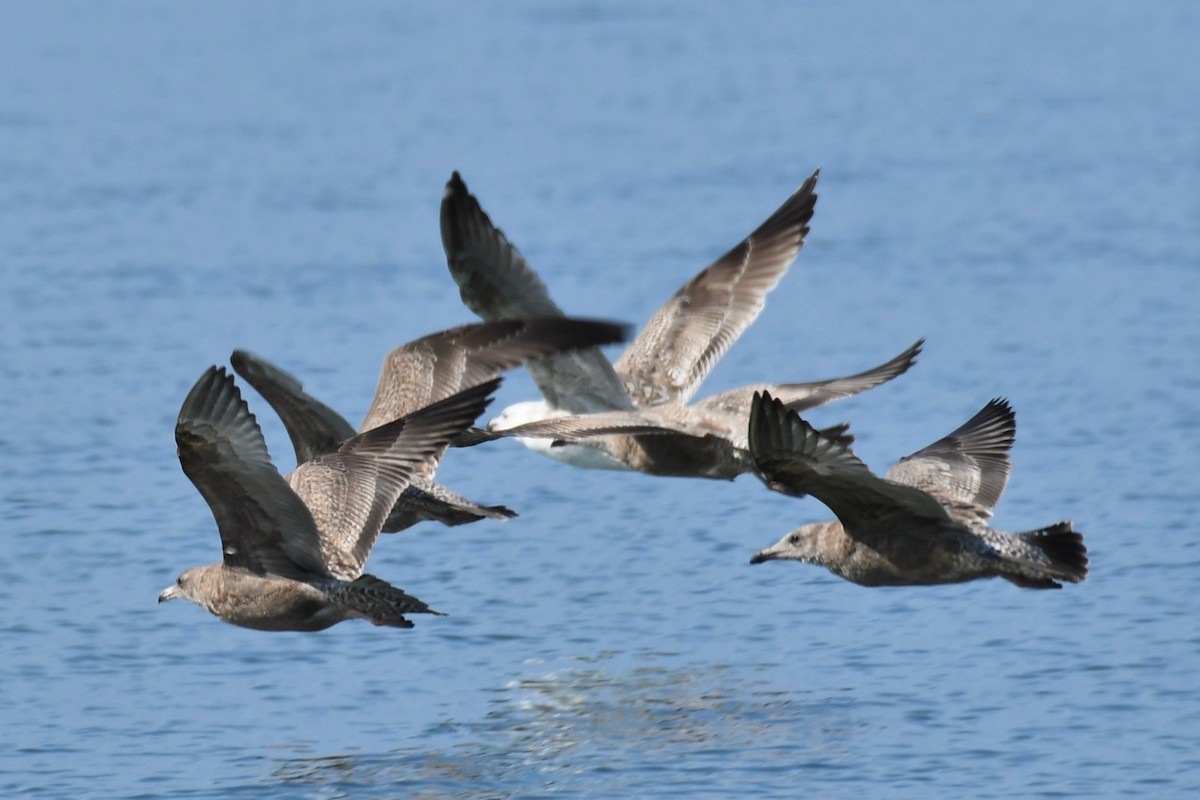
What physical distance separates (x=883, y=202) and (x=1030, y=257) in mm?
2074

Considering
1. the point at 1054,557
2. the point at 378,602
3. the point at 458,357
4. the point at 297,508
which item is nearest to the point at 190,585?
the point at 297,508

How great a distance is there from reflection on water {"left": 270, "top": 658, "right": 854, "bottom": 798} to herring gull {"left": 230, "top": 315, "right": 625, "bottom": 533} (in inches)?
36.9

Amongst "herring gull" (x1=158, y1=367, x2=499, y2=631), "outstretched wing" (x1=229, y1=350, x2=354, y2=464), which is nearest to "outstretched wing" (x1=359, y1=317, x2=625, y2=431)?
"outstretched wing" (x1=229, y1=350, x2=354, y2=464)

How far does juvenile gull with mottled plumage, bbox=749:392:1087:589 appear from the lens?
331 inches

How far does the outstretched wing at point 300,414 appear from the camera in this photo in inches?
399

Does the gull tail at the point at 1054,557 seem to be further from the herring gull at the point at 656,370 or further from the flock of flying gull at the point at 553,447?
the herring gull at the point at 656,370

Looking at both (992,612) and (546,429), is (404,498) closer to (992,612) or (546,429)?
(546,429)

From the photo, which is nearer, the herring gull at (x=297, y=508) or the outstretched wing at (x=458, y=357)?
the herring gull at (x=297, y=508)

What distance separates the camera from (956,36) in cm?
2656

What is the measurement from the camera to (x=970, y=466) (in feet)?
33.8

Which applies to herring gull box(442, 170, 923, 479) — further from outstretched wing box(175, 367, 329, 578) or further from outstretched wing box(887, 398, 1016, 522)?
outstretched wing box(175, 367, 329, 578)

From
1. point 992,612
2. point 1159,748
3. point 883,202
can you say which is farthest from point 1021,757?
point 883,202

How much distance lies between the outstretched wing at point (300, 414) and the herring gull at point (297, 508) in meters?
0.57

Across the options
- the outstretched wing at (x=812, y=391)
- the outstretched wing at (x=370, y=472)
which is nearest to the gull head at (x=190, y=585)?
the outstretched wing at (x=370, y=472)
